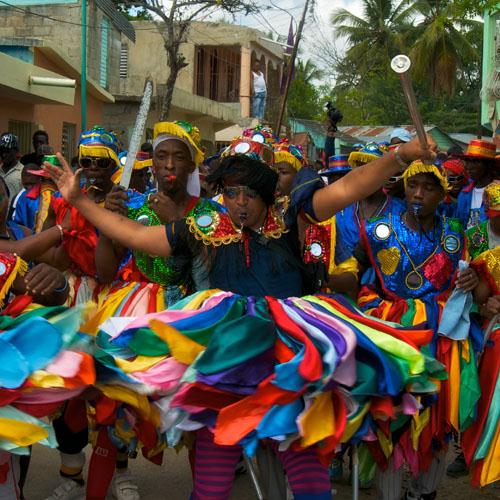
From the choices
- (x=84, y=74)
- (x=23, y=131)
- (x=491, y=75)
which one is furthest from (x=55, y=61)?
(x=491, y=75)

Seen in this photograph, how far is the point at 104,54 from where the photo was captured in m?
24.4

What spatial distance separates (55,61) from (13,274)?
16017 millimetres

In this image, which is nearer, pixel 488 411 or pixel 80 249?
pixel 488 411

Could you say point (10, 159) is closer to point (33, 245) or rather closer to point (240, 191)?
point (33, 245)

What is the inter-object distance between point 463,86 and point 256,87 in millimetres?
19527

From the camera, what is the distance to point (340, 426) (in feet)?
11.3

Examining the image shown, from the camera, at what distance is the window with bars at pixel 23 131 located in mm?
17741

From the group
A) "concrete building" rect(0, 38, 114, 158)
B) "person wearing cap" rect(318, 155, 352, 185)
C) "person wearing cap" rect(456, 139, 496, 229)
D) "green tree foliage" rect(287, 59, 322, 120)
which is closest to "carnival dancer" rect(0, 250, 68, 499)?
"person wearing cap" rect(318, 155, 352, 185)

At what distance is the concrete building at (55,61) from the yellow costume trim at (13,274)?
11.4m

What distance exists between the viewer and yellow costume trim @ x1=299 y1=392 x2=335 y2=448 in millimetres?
3385

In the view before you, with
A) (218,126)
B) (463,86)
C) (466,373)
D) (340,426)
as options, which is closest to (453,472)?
(466,373)

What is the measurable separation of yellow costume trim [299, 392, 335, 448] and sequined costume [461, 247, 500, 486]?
4.50 ft

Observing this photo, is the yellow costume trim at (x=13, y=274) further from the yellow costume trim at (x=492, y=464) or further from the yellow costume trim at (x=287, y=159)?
the yellow costume trim at (x=287, y=159)

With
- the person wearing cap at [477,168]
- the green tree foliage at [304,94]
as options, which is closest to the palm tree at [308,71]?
the green tree foliage at [304,94]
